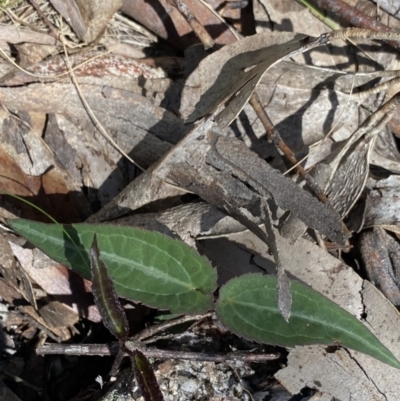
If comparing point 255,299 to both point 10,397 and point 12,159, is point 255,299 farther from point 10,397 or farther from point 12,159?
point 12,159

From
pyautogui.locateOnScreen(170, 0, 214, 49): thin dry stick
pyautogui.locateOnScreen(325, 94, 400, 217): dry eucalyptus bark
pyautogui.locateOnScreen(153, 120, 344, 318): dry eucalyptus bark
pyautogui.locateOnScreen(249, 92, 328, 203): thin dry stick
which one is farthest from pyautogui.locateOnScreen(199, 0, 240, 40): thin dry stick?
pyautogui.locateOnScreen(325, 94, 400, 217): dry eucalyptus bark

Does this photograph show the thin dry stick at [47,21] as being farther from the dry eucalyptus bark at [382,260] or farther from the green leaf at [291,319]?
the dry eucalyptus bark at [382,260]

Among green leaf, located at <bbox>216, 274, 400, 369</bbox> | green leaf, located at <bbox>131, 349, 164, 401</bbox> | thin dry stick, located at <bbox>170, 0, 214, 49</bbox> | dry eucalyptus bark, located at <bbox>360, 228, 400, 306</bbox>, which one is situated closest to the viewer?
green leaf, located at <bbox>131, 349, 164, 401</bbox>

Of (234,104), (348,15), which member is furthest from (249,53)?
(348,15)

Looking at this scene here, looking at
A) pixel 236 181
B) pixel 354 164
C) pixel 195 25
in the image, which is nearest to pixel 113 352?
pixel 236 181

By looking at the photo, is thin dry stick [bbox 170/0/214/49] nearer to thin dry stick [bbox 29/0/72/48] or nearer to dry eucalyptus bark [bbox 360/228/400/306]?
thin dry stick [bbox 29/0/72/48]
